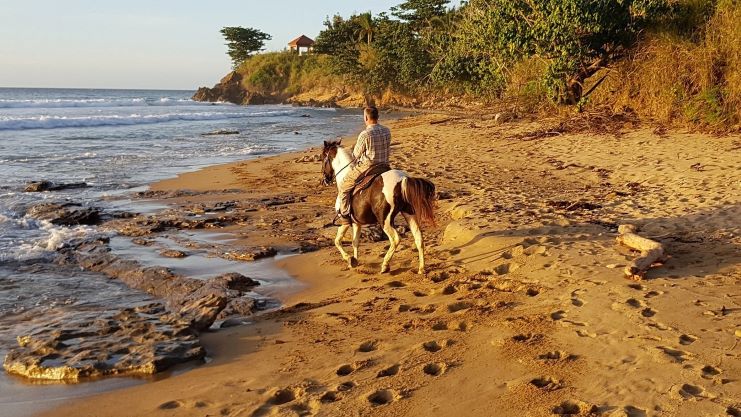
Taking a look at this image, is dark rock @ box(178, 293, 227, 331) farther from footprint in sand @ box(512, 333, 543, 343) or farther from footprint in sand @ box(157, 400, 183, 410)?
footprint in sand @ box(512, 333, 543, 343)

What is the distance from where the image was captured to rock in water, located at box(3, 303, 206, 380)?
4770mm

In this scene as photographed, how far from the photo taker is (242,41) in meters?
83.4

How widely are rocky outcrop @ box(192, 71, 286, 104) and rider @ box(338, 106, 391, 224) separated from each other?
67.0 m

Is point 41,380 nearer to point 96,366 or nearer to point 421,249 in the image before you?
point 96,366

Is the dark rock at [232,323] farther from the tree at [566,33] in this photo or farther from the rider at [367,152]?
the tree at [566,33]

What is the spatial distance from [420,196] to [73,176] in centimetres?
1279

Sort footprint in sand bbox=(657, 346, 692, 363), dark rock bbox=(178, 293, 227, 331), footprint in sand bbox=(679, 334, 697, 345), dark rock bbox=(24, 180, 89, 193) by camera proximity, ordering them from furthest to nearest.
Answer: dark rock bbox=(24, 180, 89, 193)
dark rock bbox=(178, 293, 227, 331)
footprint in sand bbox=(679, 334, 697, 345)
footprint in sand bbox=(657, 346, 692, 363)

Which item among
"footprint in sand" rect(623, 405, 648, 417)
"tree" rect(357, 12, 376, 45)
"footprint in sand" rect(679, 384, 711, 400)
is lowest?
"footprint in sand" rect(623, 405, 648, 417)

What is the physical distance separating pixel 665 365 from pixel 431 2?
46.5 meters

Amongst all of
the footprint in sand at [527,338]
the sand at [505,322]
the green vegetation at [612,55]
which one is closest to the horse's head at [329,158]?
the sand at [505,322]

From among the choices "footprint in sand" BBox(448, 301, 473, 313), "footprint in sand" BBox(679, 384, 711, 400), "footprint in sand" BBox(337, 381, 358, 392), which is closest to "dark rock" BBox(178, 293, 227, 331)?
"footprint in sand" BBox(337, 381, 358, 392)

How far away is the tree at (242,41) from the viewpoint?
83312 mm

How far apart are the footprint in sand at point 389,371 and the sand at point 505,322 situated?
0.05ft

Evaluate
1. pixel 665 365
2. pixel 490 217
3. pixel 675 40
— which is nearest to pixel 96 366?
pixel 665 365
